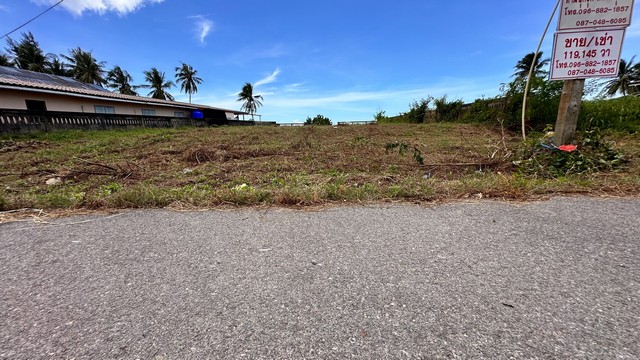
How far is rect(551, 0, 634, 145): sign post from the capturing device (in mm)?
3488

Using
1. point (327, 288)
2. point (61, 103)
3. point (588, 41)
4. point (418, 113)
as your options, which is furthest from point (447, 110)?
point (61, 103)

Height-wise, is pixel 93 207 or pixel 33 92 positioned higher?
pixel 33 92

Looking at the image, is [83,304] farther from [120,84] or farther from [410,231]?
[120,84]

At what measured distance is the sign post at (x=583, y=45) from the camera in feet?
11.4

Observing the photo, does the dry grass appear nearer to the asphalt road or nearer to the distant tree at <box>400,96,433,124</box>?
the asphalt road

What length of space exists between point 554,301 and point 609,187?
250 centimetres

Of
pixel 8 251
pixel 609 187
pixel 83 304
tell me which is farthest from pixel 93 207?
pixel 609 187

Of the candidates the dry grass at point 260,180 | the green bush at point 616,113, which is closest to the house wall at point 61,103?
the dry grass at point 260,180

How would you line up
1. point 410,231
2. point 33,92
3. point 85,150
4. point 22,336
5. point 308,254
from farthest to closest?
point 33,92
point 85,150
point 410,231
point 308,254
point 22,336

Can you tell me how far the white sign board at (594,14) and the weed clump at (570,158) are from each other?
4.94 ft

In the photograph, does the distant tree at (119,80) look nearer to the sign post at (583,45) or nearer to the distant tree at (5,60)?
the distant tree at (5,60)

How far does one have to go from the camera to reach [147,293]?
1325mm

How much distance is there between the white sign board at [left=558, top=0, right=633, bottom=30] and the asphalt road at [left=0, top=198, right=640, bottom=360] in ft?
10.2

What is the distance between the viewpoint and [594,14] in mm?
3551
